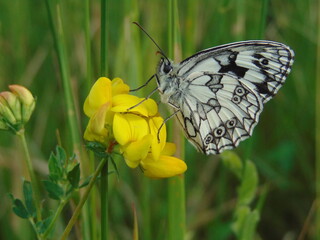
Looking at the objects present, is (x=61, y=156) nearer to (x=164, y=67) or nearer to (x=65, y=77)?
(x=65, y=77)

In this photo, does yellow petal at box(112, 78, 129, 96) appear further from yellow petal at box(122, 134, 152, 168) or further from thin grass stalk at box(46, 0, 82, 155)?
thin grass stalk at box(46, 0, 82, 155)

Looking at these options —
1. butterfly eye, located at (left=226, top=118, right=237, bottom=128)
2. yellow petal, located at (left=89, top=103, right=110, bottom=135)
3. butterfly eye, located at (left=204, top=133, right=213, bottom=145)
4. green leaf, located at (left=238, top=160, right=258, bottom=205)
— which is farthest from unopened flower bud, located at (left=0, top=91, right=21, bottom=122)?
green leaf, located at (left=238, top=160, right=258, bottom=205)

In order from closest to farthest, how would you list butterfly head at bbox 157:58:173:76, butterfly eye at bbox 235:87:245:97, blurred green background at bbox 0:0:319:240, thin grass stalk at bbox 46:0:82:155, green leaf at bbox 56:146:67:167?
green leaf at bbox 56:146:67:167, thin grass stalk at bbox 46:0:82:155, butterfly head at bbox 157:58:173:76, butterfly eye at bbox 235:87:245:97, blurred green background at bbox 0:0:319:240

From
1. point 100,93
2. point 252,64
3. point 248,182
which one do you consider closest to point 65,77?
point 100,93

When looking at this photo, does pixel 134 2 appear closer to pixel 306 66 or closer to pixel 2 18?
pixel 2 18

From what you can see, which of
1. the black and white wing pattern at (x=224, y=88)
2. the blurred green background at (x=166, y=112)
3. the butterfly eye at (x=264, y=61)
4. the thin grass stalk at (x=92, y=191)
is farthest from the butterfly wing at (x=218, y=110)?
the blurred green background at (x=166, y=112)

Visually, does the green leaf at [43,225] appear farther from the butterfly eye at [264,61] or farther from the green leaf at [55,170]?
the butterfly eye at [264,61]
